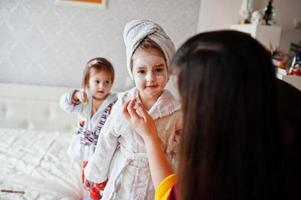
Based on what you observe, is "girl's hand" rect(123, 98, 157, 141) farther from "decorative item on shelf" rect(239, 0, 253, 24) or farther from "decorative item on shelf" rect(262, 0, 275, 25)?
"decorative item on shelf" rect(239, 0, 253, 24)

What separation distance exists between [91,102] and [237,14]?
53.0 inches

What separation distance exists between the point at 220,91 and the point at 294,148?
7.8 inches

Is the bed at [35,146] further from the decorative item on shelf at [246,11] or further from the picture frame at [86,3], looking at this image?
the decorative item on shelf at [246,11]

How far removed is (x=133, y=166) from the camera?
93 cm

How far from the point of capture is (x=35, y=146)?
1853 millimetres

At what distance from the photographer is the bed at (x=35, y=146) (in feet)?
4.55

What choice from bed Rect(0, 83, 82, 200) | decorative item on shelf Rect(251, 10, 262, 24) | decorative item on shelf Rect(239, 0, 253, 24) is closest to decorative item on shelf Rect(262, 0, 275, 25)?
decorative item on shelf Rect(251, 10, 262, 24)

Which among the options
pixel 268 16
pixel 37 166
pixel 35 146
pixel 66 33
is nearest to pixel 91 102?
pixel 37 166

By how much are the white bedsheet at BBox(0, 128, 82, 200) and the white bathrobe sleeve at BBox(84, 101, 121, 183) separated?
1.41ft

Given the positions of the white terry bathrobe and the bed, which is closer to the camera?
the white terry bathrobe

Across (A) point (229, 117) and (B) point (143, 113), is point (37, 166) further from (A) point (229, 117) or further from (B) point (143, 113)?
(A) point (229, 117)

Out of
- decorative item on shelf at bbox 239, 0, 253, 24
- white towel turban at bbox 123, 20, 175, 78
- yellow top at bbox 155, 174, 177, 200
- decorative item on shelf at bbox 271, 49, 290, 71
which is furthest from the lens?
decorative item on shelf at bbox 239, 0, 253, 24

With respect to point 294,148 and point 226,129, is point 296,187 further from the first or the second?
point 226,129

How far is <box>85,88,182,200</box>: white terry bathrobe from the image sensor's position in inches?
36.3
